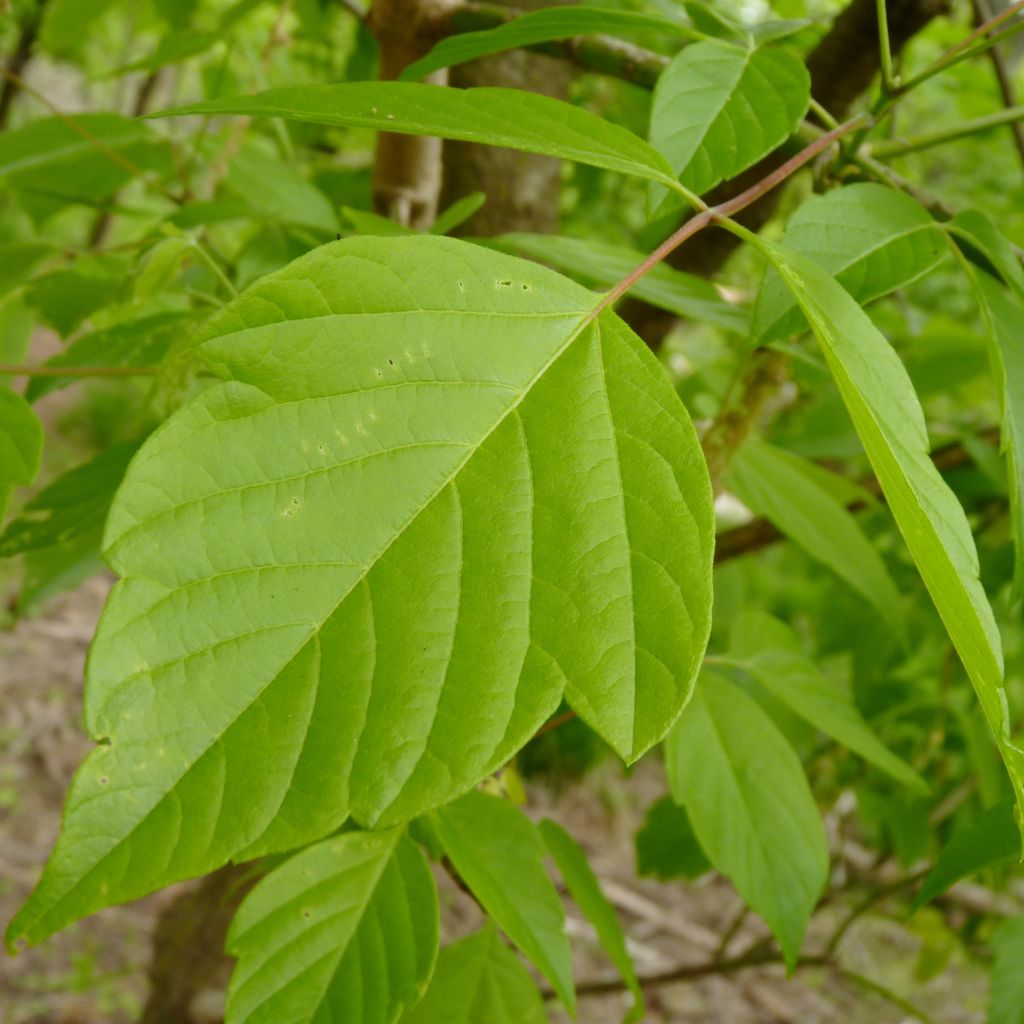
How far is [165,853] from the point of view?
0.36 metres

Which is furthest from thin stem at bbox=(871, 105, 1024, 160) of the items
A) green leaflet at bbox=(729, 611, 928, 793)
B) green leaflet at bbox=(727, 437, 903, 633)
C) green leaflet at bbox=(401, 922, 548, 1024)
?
green leaflet at bbox=(401, 922, 548, 1024)

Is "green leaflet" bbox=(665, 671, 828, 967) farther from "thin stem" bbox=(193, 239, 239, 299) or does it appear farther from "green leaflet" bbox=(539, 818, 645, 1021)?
"thin stem" bbox=(193, 239, 239, 299)

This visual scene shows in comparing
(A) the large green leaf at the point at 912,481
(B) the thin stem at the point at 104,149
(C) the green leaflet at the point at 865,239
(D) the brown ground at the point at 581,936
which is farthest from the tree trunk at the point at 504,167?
(D) the brown ground at the point at 581,936

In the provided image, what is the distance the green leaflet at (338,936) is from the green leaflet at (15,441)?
0.95 ft

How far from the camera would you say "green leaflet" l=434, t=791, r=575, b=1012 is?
60 cm

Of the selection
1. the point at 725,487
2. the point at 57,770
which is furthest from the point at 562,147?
the point at 57,770

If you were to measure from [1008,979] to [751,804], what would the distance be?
0.25 meters

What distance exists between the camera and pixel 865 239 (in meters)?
0.55

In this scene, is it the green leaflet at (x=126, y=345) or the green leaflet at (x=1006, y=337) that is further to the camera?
the green leaflet at (x=126, y=345)

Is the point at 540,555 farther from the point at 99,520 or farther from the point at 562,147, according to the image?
the point at 99,520

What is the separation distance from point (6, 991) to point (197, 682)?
216 centimetres

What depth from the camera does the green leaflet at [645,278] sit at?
652 mm

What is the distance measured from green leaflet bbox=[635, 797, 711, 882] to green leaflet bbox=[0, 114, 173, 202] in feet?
3.14

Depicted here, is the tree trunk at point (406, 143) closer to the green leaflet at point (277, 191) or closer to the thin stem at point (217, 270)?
the green leaflet at point (277, 191)
